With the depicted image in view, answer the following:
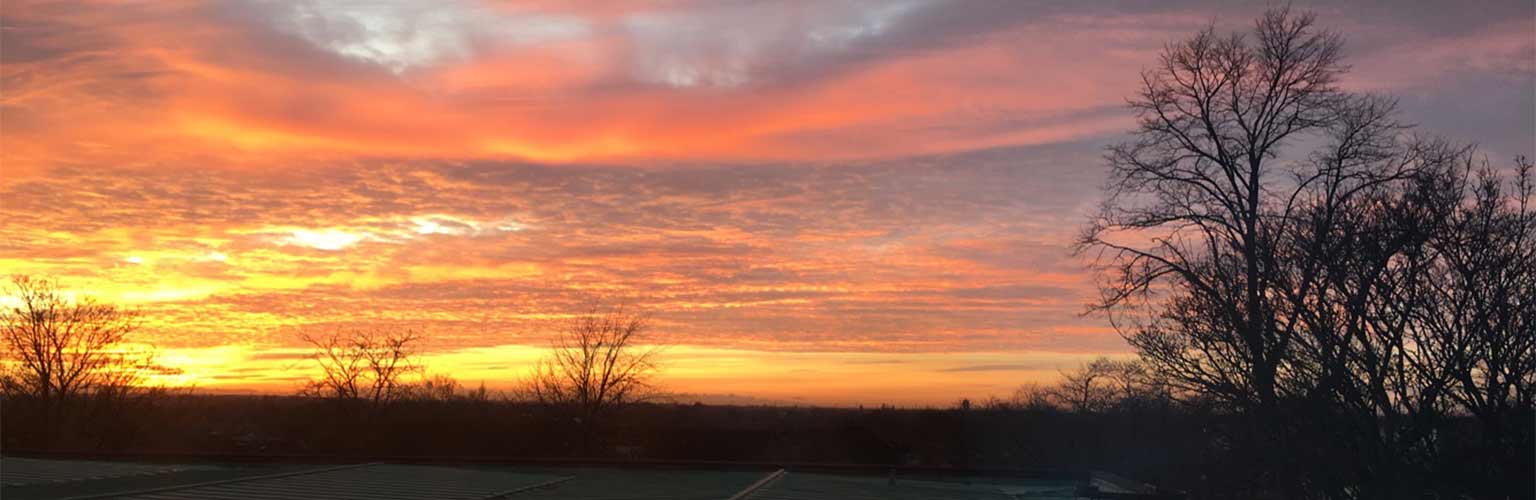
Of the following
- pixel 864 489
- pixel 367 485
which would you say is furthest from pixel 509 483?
pixel 864 489

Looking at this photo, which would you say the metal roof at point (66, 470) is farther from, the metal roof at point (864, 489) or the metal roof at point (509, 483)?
the metal roof at point (864, 489)

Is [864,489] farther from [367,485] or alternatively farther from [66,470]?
[66,470]

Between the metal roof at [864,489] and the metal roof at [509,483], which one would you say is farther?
the metal roof at [864,489]

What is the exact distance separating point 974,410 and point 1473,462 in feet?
168

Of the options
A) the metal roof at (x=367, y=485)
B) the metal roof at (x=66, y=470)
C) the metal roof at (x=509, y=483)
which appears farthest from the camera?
the metal roof at (x=66, y=470)

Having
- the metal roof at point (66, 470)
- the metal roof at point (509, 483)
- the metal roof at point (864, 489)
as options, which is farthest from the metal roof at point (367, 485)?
the metal roof at point (864, 489)

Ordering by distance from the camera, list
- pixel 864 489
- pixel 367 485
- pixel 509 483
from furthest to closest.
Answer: pixel 864 489 → pixel 509 483 → pixel 367 485

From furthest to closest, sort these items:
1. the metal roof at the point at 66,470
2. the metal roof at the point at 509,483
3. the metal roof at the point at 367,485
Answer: the metal roof at the point at 66,470, the metal roof at the point at 509,483, the metal roof at the point at 367,485

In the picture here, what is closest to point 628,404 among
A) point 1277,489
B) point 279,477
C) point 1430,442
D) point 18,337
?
point 18,337

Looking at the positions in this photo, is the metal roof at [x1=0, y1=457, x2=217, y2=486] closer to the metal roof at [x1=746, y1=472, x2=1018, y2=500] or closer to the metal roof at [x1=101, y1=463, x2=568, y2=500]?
the metal roof at [x1=101, y1=463, x2=568, y2=500]

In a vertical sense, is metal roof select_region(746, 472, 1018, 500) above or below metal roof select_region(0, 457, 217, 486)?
below

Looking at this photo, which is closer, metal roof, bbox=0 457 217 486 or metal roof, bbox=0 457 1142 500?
metal roof, bbox=0 457 1142 500

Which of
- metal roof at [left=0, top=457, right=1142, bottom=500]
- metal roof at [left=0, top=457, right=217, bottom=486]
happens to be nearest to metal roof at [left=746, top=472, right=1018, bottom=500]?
metal roof at [left=0, top=457, right=1142, bottom=500]

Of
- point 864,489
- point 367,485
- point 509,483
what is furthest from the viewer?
point 864,489
